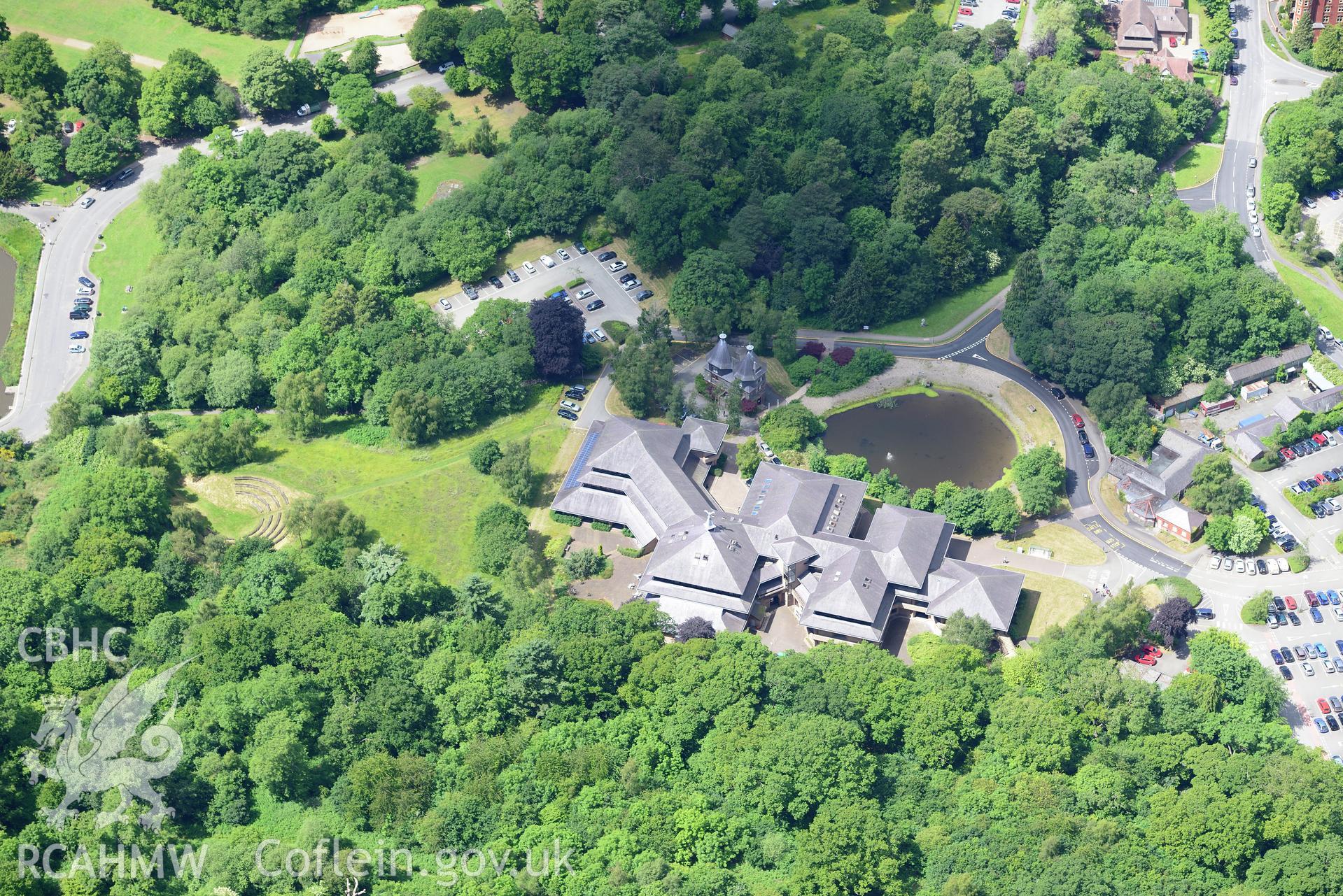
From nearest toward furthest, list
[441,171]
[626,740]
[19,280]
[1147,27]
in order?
[626,740], [19,280], [441,171], [1147,27]

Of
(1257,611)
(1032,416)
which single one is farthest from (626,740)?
(1032,416)

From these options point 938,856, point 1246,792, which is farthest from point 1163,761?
point 938,856

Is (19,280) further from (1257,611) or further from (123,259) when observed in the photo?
(1257,611)

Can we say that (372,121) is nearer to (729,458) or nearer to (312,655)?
(729,458)

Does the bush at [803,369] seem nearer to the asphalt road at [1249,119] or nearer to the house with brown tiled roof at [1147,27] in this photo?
the asphalt road at [1249,119]

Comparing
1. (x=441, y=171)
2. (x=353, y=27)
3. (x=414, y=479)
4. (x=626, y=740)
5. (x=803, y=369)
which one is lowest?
(x=626, y=740)

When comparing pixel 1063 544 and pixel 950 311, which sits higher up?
pixel 950 311
